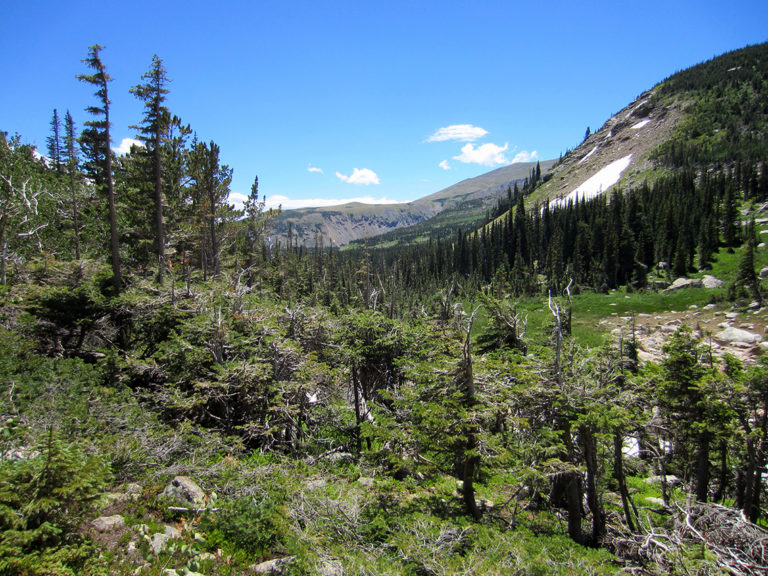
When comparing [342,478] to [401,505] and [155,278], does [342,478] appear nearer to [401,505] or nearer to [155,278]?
[401,505]

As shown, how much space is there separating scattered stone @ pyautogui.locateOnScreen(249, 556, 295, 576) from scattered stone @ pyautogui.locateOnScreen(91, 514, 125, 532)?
2174 millimetres

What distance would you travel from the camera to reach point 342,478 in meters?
9.55

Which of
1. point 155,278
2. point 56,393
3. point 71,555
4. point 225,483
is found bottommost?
point 225,483

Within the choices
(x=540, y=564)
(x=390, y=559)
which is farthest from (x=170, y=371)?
(x=540, y=564)

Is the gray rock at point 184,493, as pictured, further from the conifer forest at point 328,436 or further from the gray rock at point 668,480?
the gray rock at point 668,480

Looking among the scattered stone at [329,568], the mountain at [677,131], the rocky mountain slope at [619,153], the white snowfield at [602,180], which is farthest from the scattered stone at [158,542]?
the white snowfield at [602,180]

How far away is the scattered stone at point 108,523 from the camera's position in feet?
17.7

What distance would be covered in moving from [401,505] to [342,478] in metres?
2.08

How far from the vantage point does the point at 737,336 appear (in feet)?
106

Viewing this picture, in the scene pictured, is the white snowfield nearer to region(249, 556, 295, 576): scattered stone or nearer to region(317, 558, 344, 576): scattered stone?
region(317, 558, 344, 576): scattered stone

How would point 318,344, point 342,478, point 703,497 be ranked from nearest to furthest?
1. point 342,478
2. point 703,497
3. point 318,344

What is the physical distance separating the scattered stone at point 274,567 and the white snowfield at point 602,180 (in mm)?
128378

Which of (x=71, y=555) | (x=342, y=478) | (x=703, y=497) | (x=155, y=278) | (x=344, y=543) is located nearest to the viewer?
(x=71, y=555)

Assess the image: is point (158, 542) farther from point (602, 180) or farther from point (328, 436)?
point (602, 180)
